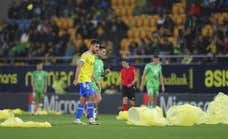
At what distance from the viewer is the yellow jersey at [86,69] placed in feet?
70.0

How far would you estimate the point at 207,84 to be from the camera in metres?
30.4

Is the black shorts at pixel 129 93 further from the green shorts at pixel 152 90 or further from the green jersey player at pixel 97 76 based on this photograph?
the green jersey player at pixel 97 76

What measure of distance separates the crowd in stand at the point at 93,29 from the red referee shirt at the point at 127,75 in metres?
2.79

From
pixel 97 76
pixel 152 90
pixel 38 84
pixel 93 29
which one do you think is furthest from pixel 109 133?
pixel 93 29

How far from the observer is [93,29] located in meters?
37.3

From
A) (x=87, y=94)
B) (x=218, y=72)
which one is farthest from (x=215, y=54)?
(x=87, y=94)

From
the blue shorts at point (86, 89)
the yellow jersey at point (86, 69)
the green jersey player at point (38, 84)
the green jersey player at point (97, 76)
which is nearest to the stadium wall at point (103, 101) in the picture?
the green jersey player at point (38, 84)

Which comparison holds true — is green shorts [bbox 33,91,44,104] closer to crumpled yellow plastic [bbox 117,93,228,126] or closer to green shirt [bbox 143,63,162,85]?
green shirt [bbox 143,63,162,85]

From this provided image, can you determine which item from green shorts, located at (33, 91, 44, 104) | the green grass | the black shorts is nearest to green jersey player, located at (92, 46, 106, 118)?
the green grass

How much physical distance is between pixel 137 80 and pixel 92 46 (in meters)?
11.9

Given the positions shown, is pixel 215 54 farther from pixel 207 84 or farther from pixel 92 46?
pixel 92 46

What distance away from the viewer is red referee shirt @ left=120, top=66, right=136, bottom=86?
98.9ft

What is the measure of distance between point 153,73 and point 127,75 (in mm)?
2077

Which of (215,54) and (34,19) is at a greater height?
(34,19)
